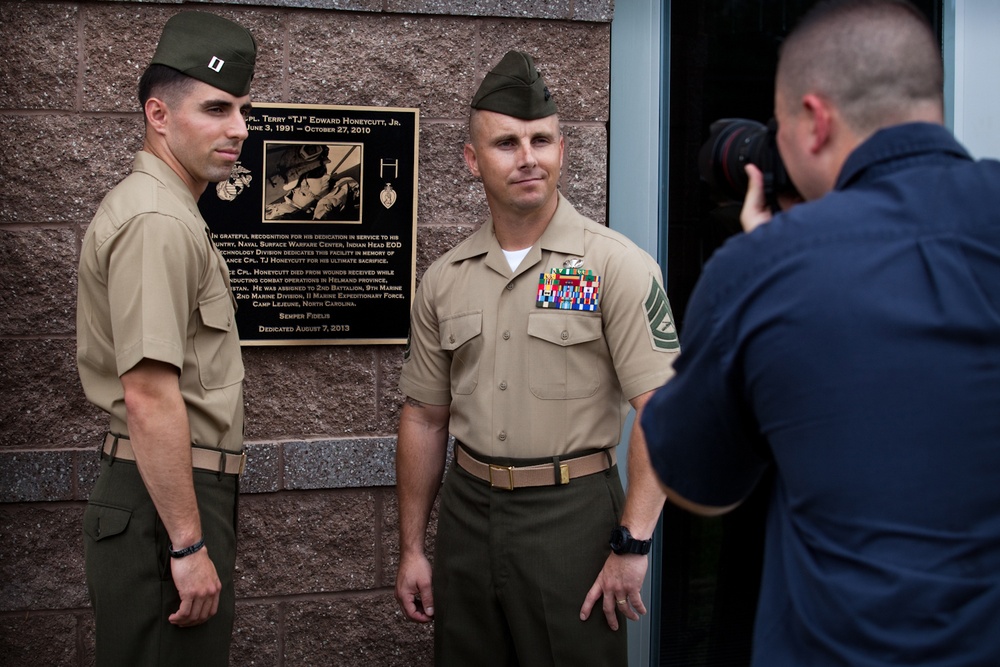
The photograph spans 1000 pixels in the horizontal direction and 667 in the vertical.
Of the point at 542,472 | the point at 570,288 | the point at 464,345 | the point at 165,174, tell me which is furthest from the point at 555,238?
the point at 165,174

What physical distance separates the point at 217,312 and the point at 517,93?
3.42 ft

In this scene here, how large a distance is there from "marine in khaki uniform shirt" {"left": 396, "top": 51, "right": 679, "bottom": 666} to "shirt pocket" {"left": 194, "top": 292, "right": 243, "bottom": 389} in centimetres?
59

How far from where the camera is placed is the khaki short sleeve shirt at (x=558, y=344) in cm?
280

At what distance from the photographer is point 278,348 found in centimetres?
358

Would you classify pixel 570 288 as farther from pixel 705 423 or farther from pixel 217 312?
pixel 705 423

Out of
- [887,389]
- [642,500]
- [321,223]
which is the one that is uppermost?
[321,223]

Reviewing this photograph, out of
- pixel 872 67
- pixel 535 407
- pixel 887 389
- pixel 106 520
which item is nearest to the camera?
pixel 887 389

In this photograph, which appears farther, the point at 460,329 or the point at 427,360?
the point at 427,360

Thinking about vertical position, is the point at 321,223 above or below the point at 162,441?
above

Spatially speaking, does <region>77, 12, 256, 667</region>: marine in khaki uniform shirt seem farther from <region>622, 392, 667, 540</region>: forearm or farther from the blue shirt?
the blue shirt

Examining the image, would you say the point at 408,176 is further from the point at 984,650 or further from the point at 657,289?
the point at 984,650

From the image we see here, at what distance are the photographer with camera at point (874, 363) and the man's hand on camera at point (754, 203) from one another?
144mm

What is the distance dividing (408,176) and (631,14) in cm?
102

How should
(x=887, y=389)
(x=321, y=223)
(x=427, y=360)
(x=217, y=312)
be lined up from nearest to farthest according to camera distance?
(x=887, y=389) < (x=217, y=312) < (x=427, y=360) < (x=321, y=223)
